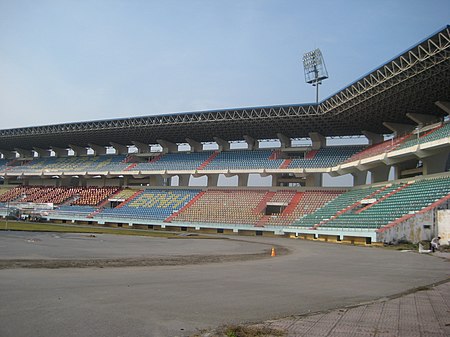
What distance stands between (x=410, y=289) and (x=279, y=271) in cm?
468

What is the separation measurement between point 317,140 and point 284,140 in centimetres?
470

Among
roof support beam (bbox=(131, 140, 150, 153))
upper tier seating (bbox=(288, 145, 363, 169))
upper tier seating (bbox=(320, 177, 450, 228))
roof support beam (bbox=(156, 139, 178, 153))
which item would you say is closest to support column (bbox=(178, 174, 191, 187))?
roof support beam (bbox=(156, 139, 178, 153))

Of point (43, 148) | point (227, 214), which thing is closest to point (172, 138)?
point (227, 214)

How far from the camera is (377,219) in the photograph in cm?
3105

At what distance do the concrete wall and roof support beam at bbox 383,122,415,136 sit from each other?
19.9m

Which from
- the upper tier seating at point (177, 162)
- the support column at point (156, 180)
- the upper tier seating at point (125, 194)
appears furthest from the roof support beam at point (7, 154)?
the support column at point (156, 180)

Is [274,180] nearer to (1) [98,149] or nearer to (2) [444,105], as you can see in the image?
(2) [444,105]

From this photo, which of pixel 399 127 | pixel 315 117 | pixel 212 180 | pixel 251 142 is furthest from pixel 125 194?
pixel 399 127

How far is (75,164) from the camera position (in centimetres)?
6925

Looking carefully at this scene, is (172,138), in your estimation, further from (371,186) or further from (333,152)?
(371,186)

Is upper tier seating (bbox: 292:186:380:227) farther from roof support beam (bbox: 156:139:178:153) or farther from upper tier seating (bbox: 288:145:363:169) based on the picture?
roof support beam (bbox: 156:139:178:153)

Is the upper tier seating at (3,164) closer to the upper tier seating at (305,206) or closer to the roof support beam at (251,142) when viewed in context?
the roof support beam at (251,142)

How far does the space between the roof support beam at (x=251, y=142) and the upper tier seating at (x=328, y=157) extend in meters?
8.51

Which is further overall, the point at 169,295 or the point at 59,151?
the point at 59,151
